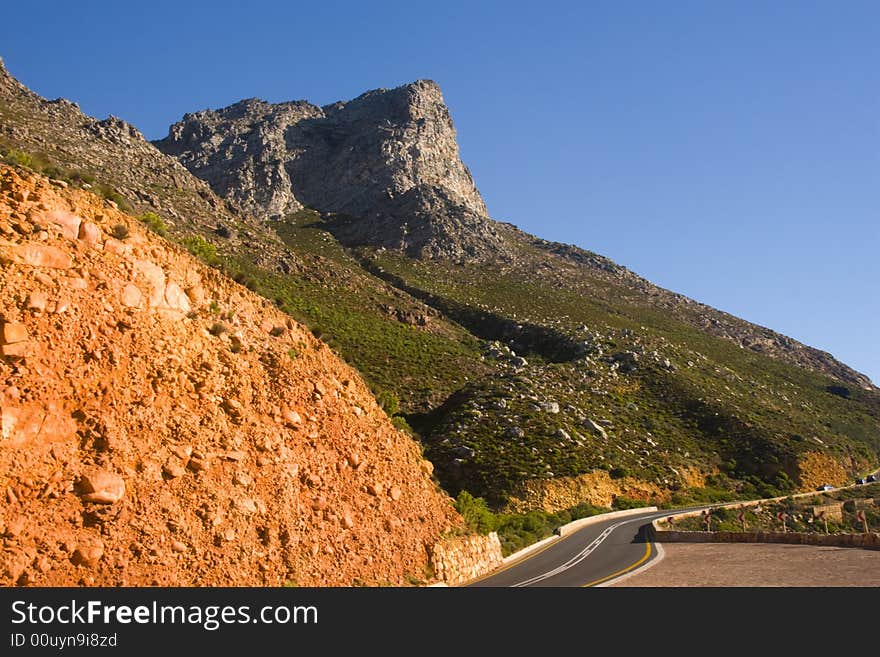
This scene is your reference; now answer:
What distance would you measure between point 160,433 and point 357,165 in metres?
114

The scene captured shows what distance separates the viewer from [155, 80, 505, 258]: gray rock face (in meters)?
93.9

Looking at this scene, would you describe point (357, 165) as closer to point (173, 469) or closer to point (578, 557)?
point (578, 557)

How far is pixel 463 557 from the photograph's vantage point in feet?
58.3

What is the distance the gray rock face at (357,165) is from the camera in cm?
9388

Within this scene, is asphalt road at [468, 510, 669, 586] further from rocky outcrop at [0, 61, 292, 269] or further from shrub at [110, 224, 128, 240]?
rocky outcrop at [0, 61, 292, 269]

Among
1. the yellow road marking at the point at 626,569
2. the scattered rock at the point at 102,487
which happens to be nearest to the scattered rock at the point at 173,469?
the scattered rock at the point at 102,487

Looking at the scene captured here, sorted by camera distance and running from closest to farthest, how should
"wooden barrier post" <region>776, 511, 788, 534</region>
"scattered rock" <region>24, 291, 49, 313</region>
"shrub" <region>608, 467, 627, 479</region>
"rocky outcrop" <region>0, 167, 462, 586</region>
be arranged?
1. "rocky outcrop" <region>0, 167, 462, 586</region>
2. "scattered rock" <region>24, 291, 49, 313</region>
3. "wooden barrier post" <region>776, 511, 788, 534</region>
4. "shrub" <region>608, 467, 627, 479</region>

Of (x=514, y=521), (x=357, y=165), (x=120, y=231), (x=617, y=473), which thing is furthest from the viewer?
(x=357, y=165)

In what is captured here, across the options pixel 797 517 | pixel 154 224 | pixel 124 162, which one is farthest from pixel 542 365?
pixel 154 224

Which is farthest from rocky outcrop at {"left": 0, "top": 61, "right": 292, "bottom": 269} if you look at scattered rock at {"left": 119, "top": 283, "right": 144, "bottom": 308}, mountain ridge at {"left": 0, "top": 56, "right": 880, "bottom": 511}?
scattered rock at {"left": 119, "top": 283, "right": 144, "bottom": 308}

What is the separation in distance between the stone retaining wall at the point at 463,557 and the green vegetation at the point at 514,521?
0.54 metres

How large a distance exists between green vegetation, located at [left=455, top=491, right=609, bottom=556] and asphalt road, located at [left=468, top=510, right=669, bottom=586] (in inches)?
46.6

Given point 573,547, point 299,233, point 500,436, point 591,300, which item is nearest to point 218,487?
point 573,547

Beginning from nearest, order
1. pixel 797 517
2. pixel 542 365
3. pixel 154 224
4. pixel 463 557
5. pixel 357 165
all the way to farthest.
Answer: pixel 154 224 < pixel 463 557 < pixel 797 517 < pixel 542 365 < pixel 357 165
